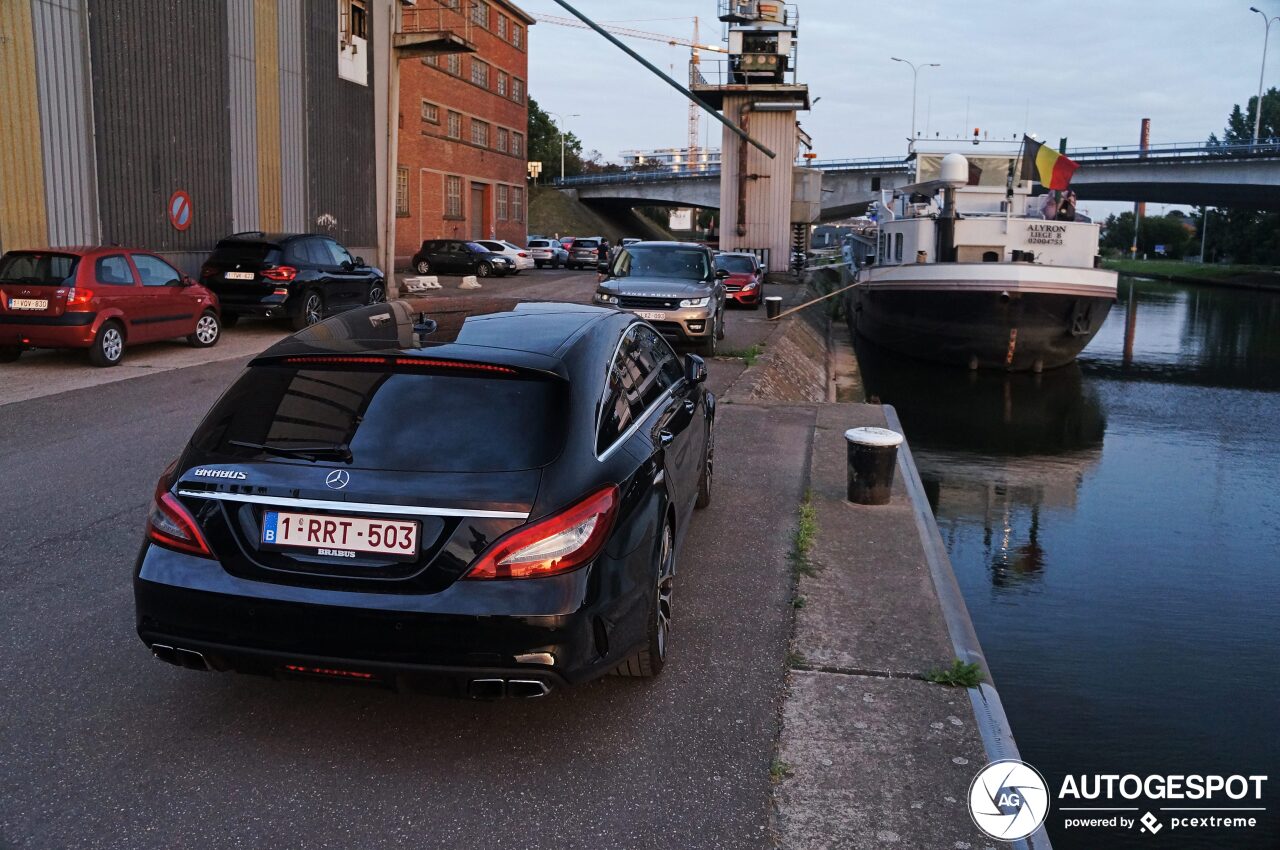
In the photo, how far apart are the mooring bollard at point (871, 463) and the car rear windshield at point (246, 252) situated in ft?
43.4

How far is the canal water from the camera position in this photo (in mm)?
6555

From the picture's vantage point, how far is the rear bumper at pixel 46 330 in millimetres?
13141

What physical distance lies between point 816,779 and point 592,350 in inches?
77.8

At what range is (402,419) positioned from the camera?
158 inches

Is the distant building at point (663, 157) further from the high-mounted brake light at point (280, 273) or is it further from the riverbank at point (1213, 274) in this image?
the high-mounted brake light at point (280, 273)

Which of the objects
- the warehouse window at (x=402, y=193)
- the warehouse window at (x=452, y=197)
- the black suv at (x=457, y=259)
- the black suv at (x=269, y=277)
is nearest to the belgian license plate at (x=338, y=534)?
the black suv at (x=269, y=277)

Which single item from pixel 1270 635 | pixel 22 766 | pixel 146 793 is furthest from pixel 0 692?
pixel 1270 635

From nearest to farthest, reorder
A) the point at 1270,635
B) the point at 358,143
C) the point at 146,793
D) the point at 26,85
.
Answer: the point at 146,793 < the point at 1270,635 < the point at 26,85 < the point at 358,143

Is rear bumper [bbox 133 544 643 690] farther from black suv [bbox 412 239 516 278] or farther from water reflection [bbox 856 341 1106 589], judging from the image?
black suv [bbox 412 239 516 278]

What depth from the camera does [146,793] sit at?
3631 mm

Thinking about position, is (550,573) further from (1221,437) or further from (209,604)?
(1221,437)

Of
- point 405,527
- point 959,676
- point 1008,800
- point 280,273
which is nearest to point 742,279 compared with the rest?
point 280,273

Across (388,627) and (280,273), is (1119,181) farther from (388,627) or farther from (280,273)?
(388,627)

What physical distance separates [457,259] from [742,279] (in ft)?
52.4
